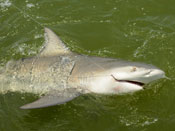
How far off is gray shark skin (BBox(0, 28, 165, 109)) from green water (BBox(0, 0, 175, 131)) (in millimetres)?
253

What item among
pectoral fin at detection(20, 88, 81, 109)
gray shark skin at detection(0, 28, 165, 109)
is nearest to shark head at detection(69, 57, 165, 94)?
gray shark skin at detection(0, 28, 165, 109)

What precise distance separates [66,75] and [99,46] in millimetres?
1738

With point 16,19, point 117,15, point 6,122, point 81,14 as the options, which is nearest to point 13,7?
point 16,19

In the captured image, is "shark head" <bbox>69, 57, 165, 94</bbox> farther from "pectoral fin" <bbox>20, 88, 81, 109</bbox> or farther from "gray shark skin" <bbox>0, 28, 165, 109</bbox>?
"pectoral fin" <bbox>20, 88, 81, 109</bbox>

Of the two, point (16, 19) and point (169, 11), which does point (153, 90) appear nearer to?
point (169, 11)

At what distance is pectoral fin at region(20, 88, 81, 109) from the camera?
399 cm

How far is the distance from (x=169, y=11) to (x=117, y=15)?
136 centimetres

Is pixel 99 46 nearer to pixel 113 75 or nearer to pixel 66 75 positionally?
pixel 66 75

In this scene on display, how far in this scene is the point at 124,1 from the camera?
724 cm

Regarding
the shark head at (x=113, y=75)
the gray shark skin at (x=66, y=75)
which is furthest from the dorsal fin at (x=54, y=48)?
the shark head at (x=113, y=75)

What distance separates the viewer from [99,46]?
6156 mm

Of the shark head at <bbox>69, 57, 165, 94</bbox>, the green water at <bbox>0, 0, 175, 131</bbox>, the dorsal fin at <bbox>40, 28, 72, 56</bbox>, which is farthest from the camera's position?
the dorsal fin at <bbox>40, 28, 72, 56</bbox>

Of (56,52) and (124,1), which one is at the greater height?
(124,1)

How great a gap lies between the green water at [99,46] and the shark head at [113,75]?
1.03ft
